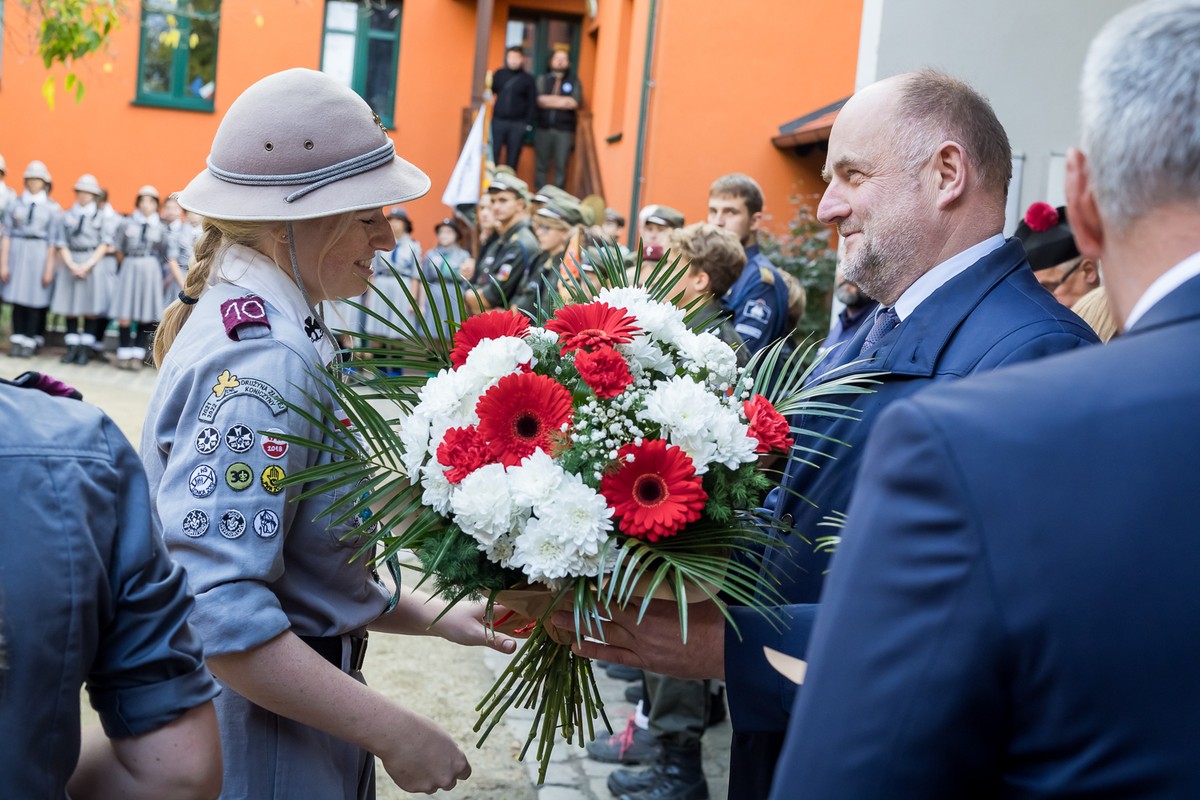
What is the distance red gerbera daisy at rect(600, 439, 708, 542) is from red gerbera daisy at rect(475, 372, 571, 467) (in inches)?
5.3

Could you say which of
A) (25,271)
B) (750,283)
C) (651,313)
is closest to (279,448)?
(651,313)

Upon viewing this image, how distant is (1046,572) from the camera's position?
0.98 meters

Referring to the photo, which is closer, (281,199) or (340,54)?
(281,199)

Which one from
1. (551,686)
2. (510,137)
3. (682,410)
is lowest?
(551,686)

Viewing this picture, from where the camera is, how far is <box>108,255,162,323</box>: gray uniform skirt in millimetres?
17219

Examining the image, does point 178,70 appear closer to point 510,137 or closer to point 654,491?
point 510,137

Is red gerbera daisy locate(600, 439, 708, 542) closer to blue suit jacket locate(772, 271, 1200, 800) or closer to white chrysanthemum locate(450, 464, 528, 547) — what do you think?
white chrysanthemum locate(450, 464, 528, 547)

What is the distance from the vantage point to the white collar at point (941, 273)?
8.13 feet

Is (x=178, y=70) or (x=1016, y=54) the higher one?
(x=178, y=70)

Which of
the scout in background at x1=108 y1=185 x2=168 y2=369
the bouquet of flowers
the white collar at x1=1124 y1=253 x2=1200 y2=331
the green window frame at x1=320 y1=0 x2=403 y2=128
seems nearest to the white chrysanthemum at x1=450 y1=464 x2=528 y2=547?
the bouquet of flowers

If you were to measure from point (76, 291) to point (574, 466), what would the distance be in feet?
55.9

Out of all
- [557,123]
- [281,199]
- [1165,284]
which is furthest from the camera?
[557,123]

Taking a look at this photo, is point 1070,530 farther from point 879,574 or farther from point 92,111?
point 92,111

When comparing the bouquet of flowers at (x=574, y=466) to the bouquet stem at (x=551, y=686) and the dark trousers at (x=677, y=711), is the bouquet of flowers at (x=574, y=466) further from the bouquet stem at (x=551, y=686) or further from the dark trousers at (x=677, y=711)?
the dark trousers at (x=677, y=711)
